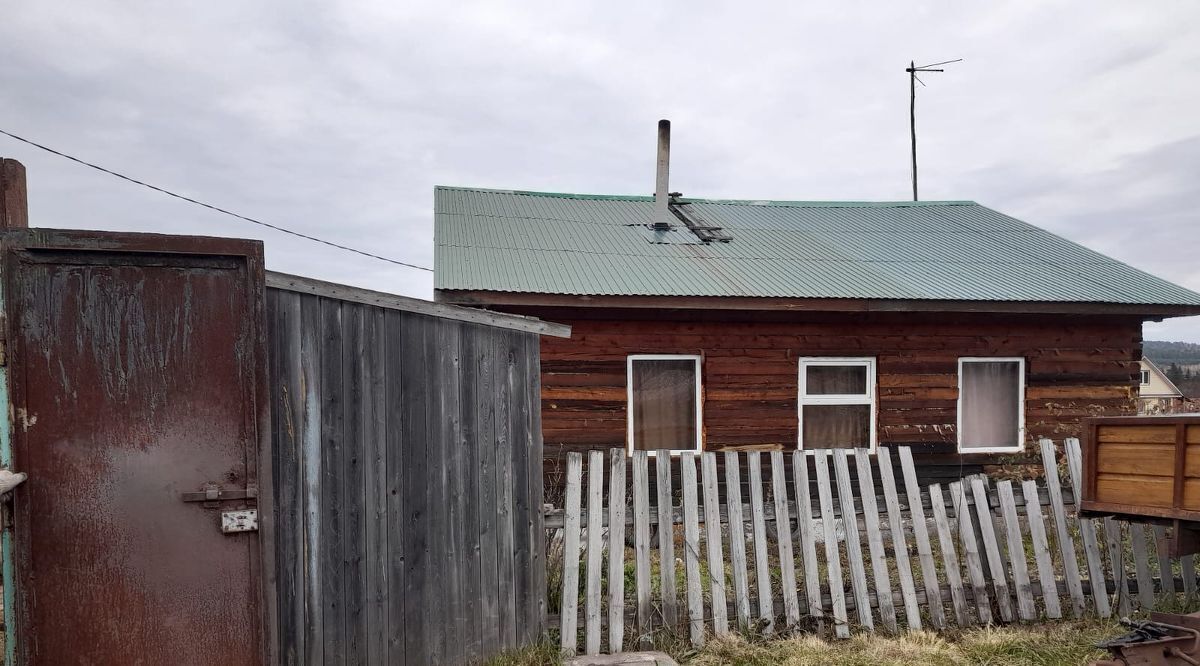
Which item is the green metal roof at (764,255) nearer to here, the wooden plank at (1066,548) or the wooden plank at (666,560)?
the wooden plank at (1066,548)

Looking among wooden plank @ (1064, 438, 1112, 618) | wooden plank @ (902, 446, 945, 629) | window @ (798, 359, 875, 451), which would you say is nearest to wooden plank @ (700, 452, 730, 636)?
wooden plank @ (902, 446, 945, 629)

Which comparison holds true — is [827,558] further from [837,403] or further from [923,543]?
[837,403]

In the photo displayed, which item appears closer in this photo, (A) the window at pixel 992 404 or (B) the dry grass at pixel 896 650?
(B) the dry grass at pixel 896 650

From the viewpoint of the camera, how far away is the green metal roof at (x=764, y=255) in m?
8.62

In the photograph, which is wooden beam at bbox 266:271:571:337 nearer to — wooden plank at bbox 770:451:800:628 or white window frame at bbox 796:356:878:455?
wooden plank at bbox 770:451:800:628

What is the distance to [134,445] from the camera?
356 centimetres

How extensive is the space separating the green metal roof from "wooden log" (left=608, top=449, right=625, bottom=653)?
10.7ft

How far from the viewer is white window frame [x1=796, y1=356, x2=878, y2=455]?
29.8ft

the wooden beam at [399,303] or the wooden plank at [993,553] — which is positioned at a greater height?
the wooden beam at [399,303]

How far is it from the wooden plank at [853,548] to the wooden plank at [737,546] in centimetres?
74

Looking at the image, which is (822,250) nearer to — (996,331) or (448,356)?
(996,331)

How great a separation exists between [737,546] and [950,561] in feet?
5.44

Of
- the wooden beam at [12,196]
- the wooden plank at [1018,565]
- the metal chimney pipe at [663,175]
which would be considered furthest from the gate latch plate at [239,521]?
the metal chimney pipe at [663,175]

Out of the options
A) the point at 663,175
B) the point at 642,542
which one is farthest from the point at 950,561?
the point at 663,175
